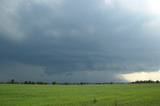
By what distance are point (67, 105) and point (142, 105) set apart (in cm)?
957

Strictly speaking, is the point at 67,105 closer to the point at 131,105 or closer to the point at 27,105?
the point at 27,105

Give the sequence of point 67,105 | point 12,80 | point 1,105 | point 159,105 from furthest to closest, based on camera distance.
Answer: point 12,80
point 1,105
point 67,105
point 159,105

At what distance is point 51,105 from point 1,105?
24.3ft

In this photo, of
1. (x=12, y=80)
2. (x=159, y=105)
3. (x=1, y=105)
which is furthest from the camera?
(x=12, y=80)

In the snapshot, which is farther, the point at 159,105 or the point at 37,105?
the point at 37,105

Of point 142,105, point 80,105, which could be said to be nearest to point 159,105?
point 142,105

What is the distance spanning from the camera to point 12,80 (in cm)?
15812

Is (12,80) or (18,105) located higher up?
(12,80)

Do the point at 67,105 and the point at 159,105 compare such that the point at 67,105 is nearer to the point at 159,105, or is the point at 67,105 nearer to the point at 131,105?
the point at 131,105

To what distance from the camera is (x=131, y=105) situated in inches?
1224

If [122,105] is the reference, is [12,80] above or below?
above

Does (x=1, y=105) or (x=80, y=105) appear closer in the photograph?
(x=80, y=105)

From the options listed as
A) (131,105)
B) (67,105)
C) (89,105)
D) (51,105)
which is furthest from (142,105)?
(51,105)

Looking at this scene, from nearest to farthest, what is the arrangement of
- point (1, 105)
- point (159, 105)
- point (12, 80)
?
point (159, 105) < point (1, 105) < point (12, 80)
